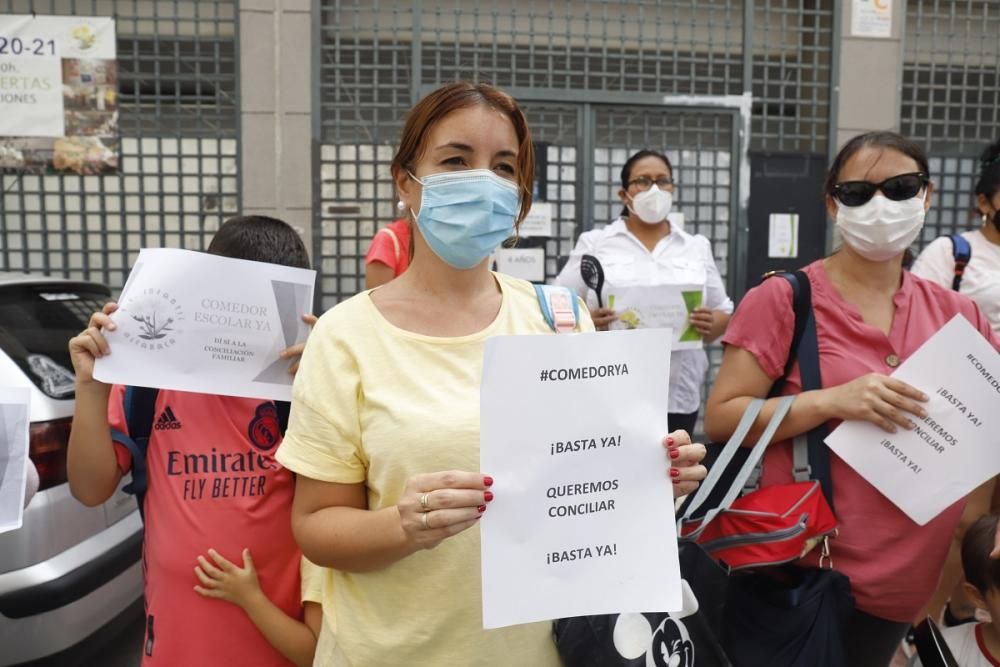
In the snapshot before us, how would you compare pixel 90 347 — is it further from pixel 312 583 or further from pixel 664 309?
pixel 664 309

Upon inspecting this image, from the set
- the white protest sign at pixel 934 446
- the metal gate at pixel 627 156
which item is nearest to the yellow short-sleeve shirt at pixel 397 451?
the white protest sign at pixel 934 446

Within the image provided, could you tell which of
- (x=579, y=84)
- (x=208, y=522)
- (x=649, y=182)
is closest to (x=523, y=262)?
(x=579, y=84)

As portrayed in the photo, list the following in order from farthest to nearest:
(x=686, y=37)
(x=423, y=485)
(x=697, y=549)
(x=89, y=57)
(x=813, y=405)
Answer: (x=686, y=37) < (x=89, y=57) < (x=813, y=405) < (x=697, y=549) < (x=423, y=485)

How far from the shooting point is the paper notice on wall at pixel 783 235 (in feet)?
22.0

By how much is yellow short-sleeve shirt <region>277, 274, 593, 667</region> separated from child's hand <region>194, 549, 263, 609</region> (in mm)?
396

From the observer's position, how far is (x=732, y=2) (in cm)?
665

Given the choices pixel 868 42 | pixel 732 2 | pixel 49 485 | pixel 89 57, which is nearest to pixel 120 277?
pixel 89 57

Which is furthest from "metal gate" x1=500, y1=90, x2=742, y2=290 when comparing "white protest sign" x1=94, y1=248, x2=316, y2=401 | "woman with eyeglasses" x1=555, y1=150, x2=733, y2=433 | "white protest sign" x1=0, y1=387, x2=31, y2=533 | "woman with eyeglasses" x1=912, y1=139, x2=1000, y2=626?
"white protest sign" x1=0, y1=387, x2=31, y2=533

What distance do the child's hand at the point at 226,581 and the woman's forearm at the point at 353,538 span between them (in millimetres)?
441

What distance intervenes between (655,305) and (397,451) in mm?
2552

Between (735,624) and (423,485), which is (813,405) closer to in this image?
(735,624)

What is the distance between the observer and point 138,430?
2016 mm

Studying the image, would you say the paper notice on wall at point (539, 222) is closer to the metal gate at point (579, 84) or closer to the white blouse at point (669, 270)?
the metal gate at point (579, 84)

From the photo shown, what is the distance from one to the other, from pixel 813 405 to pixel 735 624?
2.05ft
